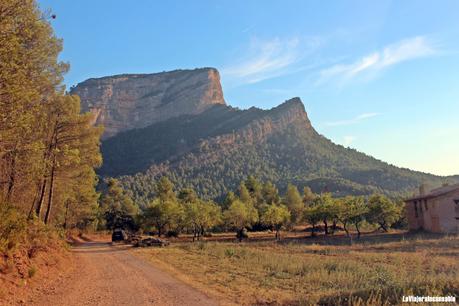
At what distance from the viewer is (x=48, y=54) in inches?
741

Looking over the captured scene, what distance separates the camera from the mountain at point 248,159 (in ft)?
428

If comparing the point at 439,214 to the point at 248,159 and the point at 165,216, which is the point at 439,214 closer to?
the point at 165,216

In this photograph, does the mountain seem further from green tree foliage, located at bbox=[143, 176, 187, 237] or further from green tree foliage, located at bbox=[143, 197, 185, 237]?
green tree foliage, located at bbox=[143, 197, 185, 237]

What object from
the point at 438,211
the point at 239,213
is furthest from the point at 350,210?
the point at 239,213

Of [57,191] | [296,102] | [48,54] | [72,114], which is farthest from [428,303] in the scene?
[296,102]

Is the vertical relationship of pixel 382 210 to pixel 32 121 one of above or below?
below

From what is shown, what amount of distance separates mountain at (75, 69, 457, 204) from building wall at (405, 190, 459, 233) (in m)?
56.7

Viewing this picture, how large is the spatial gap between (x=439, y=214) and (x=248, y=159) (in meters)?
94.2

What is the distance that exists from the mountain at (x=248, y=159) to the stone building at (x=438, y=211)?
55880mm

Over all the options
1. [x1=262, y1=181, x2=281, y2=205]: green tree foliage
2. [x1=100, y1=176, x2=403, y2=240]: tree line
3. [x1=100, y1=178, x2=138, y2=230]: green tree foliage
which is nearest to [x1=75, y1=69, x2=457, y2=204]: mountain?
[x1=262, y1=181, x2=281, y2=205]: green tree foliage

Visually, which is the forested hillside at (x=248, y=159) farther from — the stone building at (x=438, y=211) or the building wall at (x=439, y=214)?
the building wall at (x=439, y=214)

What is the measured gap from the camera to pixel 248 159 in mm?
146625

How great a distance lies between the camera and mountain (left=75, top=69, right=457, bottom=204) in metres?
130

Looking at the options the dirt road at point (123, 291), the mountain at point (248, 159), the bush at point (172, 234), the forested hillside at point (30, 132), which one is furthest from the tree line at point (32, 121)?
the mountain at point (248, 159)
